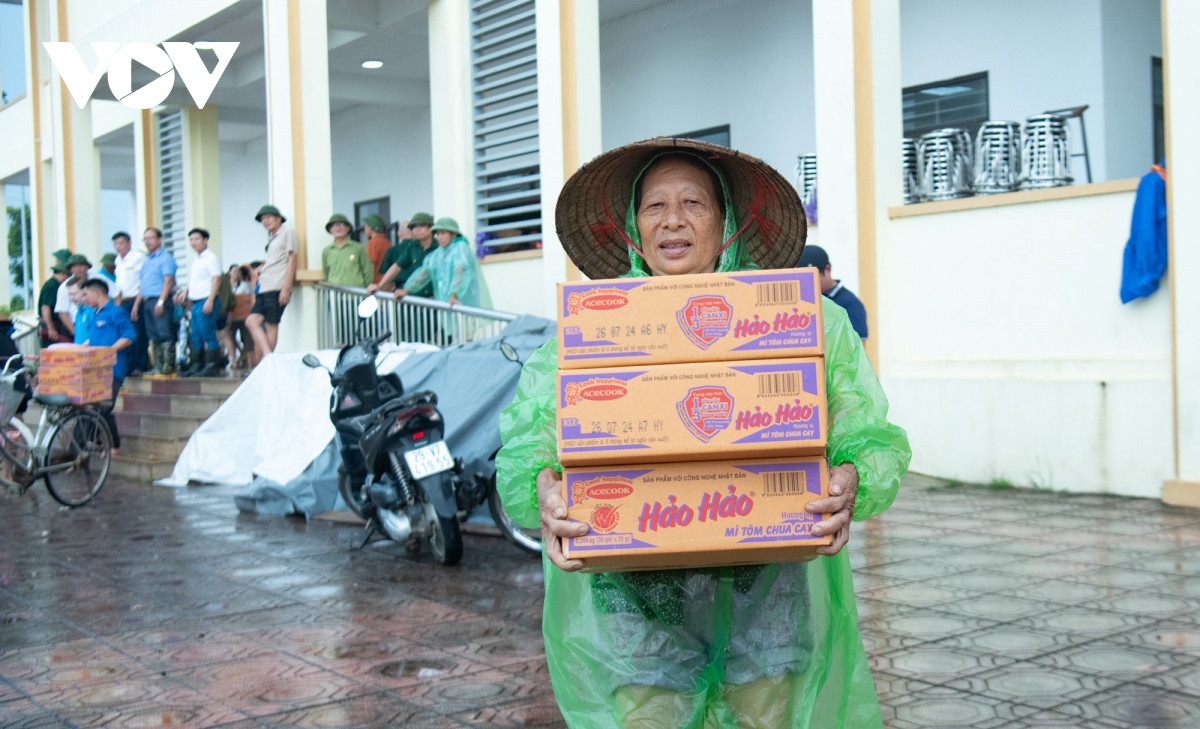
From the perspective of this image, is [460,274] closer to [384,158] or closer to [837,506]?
[837,506]

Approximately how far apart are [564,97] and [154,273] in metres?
6.29

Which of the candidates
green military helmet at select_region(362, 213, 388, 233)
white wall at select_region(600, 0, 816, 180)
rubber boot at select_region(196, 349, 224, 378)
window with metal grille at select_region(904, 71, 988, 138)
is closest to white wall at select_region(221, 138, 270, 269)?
rubber boot at select_region(196, 349, 224, 378)

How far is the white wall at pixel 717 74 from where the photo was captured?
1370cm

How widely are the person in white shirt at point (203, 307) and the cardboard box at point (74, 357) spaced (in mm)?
3308

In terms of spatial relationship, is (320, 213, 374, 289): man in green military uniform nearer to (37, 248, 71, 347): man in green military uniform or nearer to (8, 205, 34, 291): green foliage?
→ (37, 248, 71, 347): man in green military uniform

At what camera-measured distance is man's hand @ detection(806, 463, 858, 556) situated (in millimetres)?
2188

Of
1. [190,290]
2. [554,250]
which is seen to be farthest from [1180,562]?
[190,290]

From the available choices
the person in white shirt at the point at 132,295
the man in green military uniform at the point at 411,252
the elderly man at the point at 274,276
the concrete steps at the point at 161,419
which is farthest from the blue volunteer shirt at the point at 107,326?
the person in white shirt at the point at 132,295

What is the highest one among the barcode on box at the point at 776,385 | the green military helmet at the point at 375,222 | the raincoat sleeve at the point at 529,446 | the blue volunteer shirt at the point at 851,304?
the green military helmet at the point at 375,222

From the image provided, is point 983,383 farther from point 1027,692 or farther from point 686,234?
point 686,234

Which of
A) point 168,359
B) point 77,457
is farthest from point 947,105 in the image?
point 168,359

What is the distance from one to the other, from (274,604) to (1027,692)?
361 centimetres

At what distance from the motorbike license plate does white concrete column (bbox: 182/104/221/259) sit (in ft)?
47.5

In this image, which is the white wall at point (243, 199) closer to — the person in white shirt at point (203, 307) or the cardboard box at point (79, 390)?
the person in white shirt at point (203, 307)
